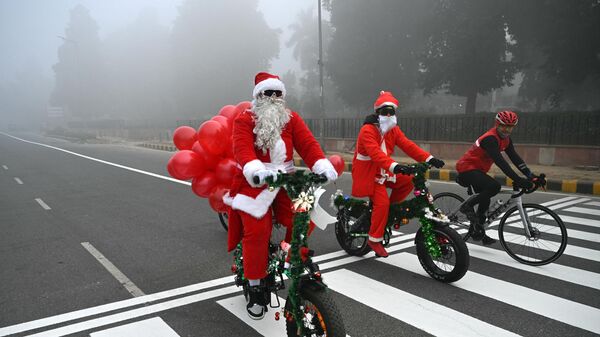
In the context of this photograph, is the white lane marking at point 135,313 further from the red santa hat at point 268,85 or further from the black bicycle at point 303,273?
the red santa hat at point 268,85

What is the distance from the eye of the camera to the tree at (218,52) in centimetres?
4844

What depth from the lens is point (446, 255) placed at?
4516 millimetres

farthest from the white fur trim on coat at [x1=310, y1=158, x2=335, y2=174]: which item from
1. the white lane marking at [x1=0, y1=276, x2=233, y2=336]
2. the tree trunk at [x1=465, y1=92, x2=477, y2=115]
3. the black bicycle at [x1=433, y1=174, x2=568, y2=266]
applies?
the tree trunk at [x1=465, y1=92, x2=477, y2=115]

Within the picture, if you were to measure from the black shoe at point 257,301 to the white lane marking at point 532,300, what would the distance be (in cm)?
201

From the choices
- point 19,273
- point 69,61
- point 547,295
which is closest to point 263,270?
point 547,295

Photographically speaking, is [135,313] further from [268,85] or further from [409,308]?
[409,308]

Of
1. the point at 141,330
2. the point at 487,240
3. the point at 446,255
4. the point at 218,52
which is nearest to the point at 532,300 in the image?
the point at 446,255

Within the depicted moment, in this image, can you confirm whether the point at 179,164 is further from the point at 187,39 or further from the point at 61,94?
the point at 61,94

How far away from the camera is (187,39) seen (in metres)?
51.2

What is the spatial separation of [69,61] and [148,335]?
80.9 m

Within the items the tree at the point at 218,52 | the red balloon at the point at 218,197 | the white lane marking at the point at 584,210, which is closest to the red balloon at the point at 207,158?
the red balloon at the point at 218,197

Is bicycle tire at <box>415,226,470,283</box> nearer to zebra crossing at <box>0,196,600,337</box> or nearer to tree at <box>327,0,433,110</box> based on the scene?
zebra crossing at <box>0,196,600,337</box>

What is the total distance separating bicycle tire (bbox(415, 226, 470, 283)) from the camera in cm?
431

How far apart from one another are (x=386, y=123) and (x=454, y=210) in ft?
5.83
